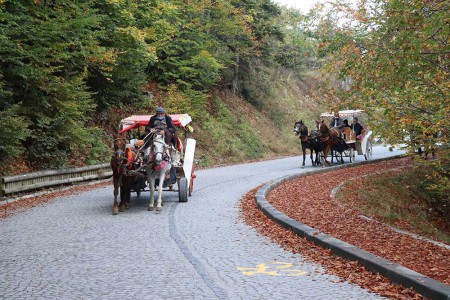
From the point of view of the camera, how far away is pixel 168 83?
34.5 m

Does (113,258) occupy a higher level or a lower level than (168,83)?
lower

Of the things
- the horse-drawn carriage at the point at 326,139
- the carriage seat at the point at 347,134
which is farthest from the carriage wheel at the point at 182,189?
the carriage seat at the point at 347,134

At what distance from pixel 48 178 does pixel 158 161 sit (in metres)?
7.33

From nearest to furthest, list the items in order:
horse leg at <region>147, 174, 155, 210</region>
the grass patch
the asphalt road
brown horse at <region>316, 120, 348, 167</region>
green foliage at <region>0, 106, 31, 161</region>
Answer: the asphalt road
horse leg at <region>147, 174, 155, 210</region>
green foliage at <region>0, 106, 31, 161</region>
the grass patch
brown horse at <region>316, 120, 348, 167</region>

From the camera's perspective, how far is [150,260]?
7.56m

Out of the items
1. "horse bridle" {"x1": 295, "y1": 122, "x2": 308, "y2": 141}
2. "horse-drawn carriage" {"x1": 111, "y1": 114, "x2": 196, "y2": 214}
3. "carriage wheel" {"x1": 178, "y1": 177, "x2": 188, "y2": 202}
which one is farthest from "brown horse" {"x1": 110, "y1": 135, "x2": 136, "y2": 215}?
"horse bridle" {"x1": 295, "y1": 122, "x2": 308, "y2": 141}

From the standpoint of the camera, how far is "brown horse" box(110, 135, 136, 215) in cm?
1201

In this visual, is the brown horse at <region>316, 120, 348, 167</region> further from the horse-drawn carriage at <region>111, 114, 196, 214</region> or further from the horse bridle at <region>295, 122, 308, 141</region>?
the horse-drawn carriage at <region>111, 114, 196, 214</region>

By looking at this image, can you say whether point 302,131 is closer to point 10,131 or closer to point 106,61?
point 106,61

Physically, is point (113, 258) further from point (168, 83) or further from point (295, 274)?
point (168, 83)

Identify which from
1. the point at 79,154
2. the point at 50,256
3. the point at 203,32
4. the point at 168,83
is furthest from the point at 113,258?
the point at 203,32

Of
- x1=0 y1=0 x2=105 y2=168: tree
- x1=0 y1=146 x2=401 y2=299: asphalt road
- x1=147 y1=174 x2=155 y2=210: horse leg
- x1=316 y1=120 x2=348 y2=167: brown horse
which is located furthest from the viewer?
x1=316 y1=120 x2=348 y2=167: brown horse

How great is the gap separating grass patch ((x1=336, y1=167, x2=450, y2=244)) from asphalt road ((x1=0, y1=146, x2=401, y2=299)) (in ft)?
17.3

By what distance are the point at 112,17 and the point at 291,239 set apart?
770 inches
